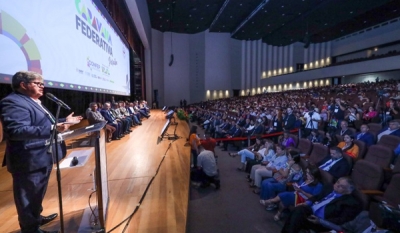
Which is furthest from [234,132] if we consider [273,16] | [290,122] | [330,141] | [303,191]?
[273,16]

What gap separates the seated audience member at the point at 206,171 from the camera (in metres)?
4.32

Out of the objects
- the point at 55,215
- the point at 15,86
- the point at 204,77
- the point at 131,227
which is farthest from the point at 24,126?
the point at 204,77

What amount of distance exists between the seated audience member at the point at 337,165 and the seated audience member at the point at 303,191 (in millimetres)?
497

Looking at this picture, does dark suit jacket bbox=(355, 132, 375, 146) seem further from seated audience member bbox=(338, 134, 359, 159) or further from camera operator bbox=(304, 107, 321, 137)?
camera operator bbox=(304, 107, 321, 137)

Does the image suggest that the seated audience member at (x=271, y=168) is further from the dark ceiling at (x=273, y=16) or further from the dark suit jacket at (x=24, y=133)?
the dark ceiling at (x=273, y=16)

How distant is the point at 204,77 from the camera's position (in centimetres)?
2336

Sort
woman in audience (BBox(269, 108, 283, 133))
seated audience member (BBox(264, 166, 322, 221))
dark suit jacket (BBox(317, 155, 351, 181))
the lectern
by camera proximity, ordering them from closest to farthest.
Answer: the lectern, seated audience member (BBox(264, 166, 322, 221)), dark suit jacket (BBox(317, 155, 351, 181)), woman in audience (BBox(269, 108, 283, 133))

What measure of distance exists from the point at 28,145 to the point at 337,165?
12.4 ft

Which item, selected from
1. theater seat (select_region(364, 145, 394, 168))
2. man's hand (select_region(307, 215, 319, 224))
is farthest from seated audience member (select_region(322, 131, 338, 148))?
man's hand (select_region(307, 215, 319, 224))

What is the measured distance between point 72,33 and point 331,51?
27.4 metres

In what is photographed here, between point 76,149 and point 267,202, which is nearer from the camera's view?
point 76,149

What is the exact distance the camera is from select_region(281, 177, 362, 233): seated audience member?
8.20ft

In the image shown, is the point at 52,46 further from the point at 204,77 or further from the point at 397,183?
the point at 204,77

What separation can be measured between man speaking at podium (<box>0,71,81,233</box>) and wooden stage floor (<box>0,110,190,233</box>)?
13.1 inches
